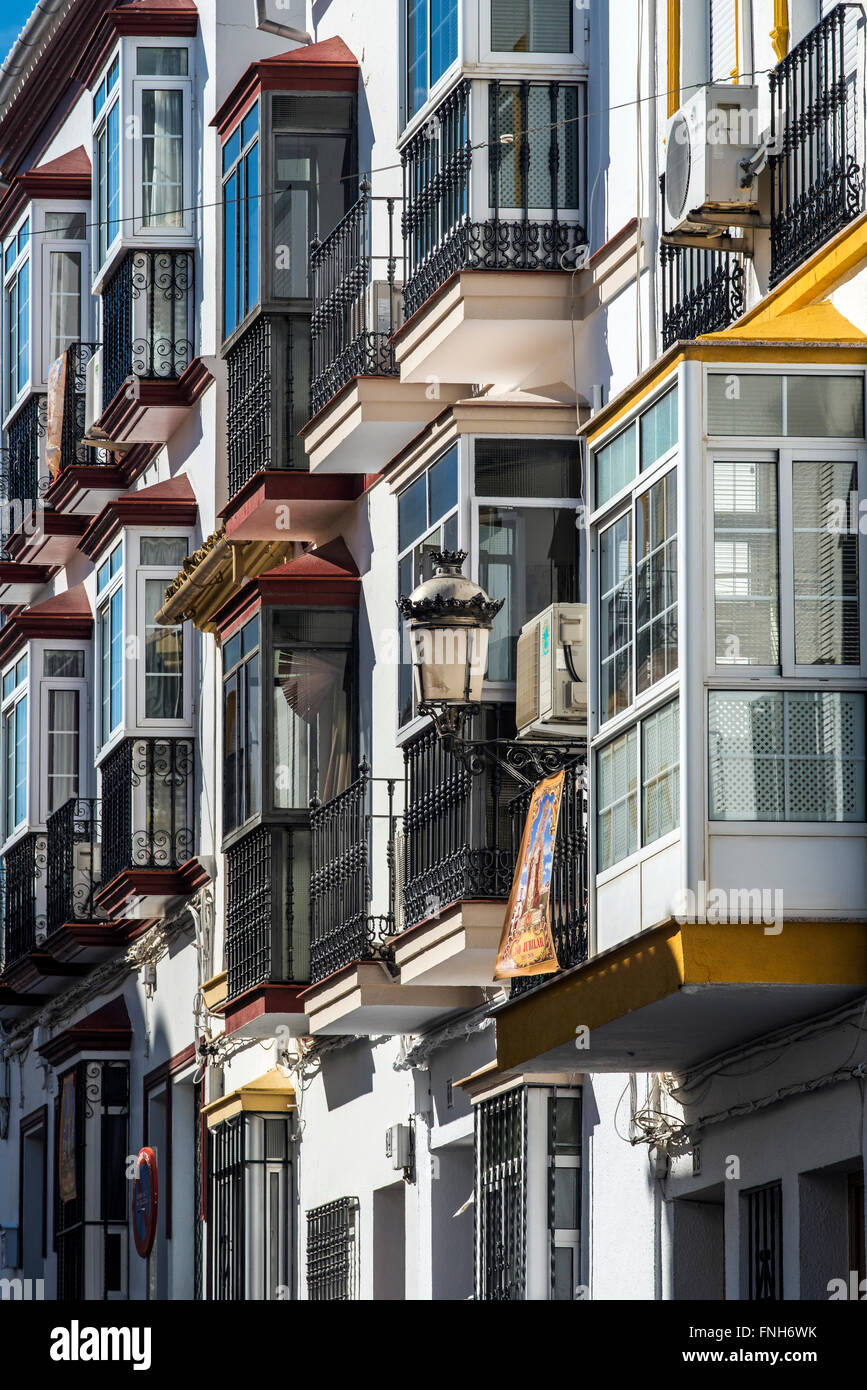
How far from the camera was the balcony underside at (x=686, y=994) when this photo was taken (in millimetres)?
12383

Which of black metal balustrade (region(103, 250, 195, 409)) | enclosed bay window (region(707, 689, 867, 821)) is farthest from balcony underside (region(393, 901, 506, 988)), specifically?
black metal balustrade (region(103, 250, 195, 409))

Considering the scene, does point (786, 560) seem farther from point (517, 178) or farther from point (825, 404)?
point (517, 178)

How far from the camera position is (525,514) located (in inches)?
661

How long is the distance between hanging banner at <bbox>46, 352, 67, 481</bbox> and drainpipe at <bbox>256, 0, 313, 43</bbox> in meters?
5.84

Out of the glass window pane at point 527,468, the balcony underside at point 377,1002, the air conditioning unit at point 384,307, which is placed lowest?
the balcony underside at point 377,1002

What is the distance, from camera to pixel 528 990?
15508mm

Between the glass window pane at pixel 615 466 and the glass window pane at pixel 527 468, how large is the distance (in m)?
2.40

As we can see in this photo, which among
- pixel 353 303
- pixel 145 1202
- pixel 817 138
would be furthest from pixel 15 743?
pixel 817 138

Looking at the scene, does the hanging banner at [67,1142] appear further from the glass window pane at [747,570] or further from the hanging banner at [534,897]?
the glass window pane at [747,570]

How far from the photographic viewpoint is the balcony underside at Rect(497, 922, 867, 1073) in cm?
1238

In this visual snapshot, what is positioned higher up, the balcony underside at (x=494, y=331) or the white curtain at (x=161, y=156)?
the white curtain at (x=161, y=156)

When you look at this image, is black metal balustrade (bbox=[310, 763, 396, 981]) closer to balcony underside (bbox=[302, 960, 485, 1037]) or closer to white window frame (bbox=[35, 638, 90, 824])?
balcony underside (bbox=[302, 960, 485, 1037])

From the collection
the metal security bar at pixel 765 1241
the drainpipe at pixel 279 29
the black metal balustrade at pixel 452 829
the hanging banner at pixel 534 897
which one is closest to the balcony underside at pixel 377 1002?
the black metal balustrade at pixel 452 829
